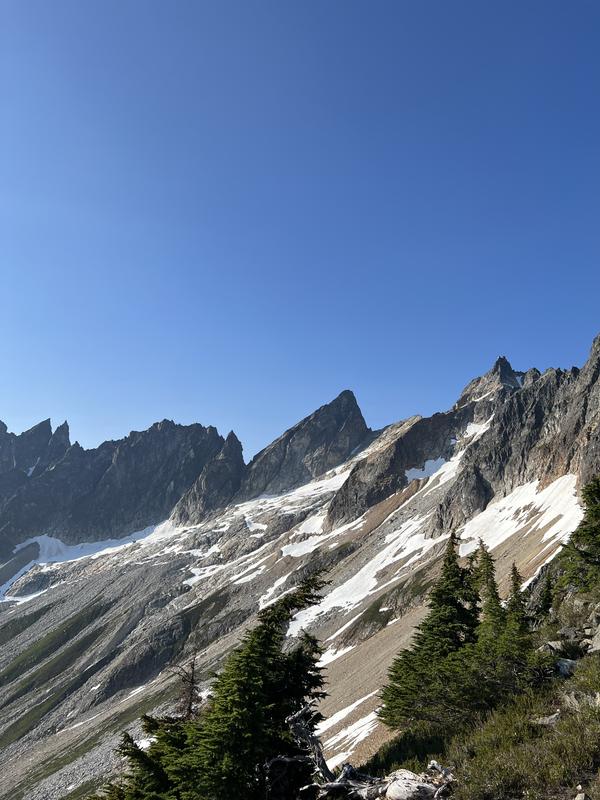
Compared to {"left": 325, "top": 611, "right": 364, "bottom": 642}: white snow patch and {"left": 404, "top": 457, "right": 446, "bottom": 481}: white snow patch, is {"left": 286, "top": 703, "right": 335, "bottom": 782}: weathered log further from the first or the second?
{"left": 404, "top": 457, "right": 446, "bottom": 481}: white snow patch

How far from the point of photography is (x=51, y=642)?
5394 inches

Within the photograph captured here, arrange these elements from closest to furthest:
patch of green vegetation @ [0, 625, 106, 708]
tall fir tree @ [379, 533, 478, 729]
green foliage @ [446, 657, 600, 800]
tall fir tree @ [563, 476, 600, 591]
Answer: green foliage @ [446, 657, 600, 800] < tall fir tree @ [379, 533, 478, 729] < tall fir tree @ [563, 476, 600, 591] < patch of green vegetation @ [0, 625, 106, 708]

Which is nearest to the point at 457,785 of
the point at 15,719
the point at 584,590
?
the point at 584,590

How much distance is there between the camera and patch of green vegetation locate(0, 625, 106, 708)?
379 feet

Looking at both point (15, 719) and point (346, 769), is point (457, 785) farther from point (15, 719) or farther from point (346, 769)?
point (15, 719)

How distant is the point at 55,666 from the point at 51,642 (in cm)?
1790

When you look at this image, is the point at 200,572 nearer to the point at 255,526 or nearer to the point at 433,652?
the point at 255,526

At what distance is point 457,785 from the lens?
12180 mm

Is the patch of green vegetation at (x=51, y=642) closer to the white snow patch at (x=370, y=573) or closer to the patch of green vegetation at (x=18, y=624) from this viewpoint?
the patch of green vegetation at (x=18, y=624)

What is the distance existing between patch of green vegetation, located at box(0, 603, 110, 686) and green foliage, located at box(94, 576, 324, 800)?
138384mm

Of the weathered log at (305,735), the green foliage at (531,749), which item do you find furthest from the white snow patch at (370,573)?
the green foliage at (531,749)

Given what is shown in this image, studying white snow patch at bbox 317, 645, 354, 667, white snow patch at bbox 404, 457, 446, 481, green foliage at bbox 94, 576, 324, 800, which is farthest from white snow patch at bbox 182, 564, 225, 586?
green foliage at bbox 94, 576, 324, 800

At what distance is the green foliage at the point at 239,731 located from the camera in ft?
49.8

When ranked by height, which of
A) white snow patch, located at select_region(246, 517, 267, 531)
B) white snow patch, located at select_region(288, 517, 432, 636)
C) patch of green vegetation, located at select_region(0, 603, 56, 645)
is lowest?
white snow patch, located at select_region(288, 517, 432, 636)
